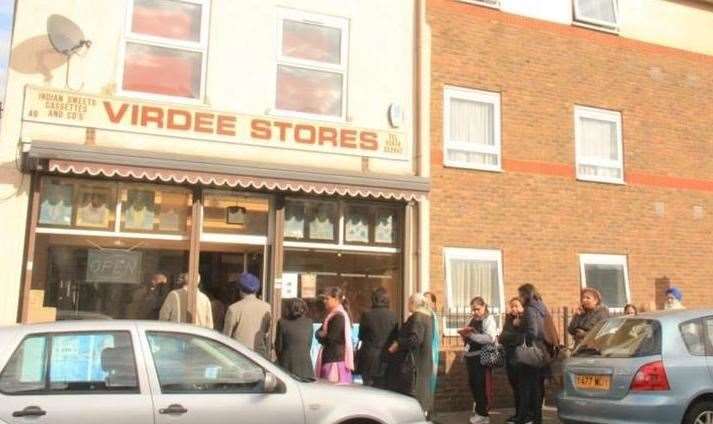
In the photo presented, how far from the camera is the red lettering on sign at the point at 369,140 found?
1044 cm

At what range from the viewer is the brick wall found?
11000mm

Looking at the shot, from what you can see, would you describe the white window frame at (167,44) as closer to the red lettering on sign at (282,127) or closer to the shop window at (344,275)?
the red lettering on sign at (282,127)

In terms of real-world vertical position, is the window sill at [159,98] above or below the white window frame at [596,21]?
below

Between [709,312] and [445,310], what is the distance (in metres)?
4.06

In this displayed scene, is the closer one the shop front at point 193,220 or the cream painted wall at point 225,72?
the cream painted wall at point 225,72

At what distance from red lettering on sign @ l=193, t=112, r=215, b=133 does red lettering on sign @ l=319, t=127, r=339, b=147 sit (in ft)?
5.16

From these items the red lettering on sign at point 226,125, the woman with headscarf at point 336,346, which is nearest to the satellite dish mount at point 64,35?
the red lettering on sign at point 226,125

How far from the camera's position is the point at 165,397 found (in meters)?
5.07

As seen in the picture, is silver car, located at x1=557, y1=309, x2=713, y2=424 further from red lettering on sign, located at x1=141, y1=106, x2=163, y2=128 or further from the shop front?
red lettering on sign, located at x1=141, y1=106, x2=163, y2=128

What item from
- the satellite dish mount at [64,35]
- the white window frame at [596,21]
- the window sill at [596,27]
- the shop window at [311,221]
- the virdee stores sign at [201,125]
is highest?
the white window frame at [596,21]

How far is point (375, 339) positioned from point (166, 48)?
4.93 m

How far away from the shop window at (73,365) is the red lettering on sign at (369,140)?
19.2 ft

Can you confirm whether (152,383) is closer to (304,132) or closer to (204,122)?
(204,122)

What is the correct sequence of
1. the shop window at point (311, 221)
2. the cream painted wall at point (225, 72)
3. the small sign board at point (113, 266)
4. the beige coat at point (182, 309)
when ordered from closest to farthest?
the cream painted wall at point (225, 72), the beige coat at point (182, 309), the small sign board at point (113, 266), the shop window at point (311, 221)
